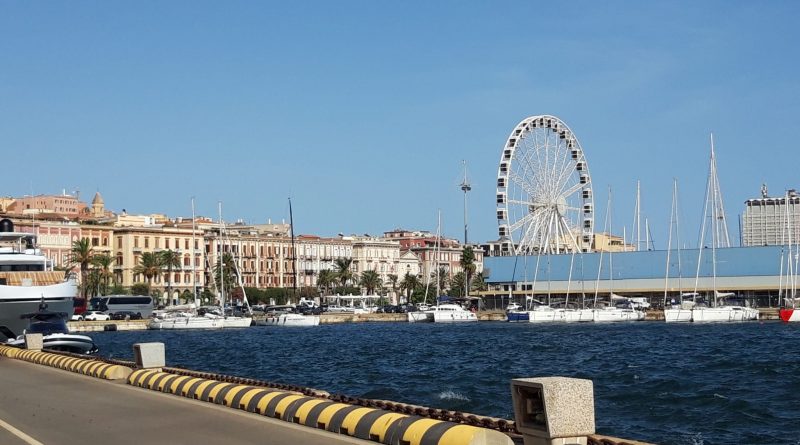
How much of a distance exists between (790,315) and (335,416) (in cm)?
10628

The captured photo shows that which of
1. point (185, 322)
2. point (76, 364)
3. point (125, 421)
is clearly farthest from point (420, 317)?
point (125, 421)

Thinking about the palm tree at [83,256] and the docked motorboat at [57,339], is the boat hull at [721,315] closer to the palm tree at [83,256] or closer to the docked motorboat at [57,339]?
the docked motorboat at [57,339]

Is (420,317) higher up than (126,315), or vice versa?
(126,315)

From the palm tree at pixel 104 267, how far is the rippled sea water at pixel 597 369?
64.9m

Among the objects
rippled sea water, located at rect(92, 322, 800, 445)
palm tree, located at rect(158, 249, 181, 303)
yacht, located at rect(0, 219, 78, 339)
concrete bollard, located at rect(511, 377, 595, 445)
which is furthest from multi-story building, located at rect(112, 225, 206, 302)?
concrete bollard, located at rect(511, 377, 595, 445)

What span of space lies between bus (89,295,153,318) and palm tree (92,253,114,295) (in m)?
15.9

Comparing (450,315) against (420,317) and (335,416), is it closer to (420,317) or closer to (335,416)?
(420,317)

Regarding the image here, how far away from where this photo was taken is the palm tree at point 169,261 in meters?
170

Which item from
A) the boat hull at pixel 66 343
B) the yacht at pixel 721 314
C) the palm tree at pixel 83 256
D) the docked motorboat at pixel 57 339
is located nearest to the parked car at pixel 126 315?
the palm tree at pixel 83 256

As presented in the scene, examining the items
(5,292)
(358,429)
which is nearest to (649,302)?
(5,292)

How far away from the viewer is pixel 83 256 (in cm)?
15750

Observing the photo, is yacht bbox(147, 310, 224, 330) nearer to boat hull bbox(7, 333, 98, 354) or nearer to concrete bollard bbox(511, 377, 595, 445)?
boat hull bbox(7, 333, 98, 354)

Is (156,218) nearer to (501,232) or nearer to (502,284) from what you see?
(502,284)

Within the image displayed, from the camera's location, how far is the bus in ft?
479
